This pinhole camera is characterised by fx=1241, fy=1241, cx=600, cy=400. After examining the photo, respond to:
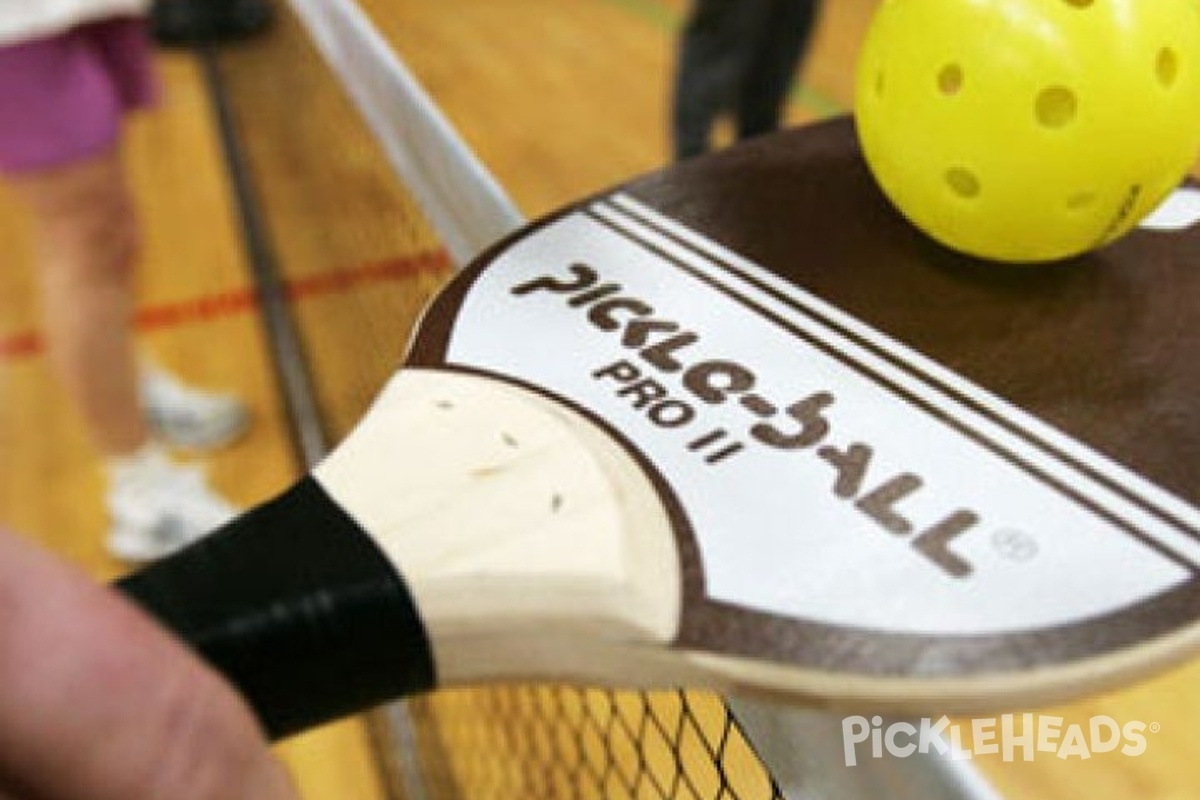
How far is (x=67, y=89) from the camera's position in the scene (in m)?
0.94

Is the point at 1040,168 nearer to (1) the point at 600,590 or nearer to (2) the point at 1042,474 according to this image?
(2) the point at 1042,474

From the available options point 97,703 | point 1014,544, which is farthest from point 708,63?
point 97,703

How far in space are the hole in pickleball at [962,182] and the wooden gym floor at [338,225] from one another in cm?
34

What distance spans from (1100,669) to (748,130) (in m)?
1.49

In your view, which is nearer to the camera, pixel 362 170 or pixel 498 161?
pixel 362 170

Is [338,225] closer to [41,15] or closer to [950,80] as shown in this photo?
[41,15]

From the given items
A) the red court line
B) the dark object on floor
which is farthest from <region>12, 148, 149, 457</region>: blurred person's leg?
the dark object on floor

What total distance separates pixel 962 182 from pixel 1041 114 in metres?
0.04

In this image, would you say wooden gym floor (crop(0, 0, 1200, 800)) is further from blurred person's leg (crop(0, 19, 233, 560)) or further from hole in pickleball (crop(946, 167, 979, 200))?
hole in pickleball (crop(946, 167, 979, 200))

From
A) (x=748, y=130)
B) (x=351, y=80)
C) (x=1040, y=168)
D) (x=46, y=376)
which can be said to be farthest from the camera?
(x=748, y=130)

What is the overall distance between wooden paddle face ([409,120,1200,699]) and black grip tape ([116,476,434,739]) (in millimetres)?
90

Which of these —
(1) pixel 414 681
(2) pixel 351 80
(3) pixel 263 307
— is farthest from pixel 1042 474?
(3) pixel 263 307

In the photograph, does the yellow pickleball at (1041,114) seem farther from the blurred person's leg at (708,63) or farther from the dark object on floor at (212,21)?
the dark object on floor at (212,21)

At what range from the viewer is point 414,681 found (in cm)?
38
